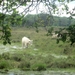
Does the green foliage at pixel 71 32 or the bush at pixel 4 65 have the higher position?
the green foliage at pixel 71 32

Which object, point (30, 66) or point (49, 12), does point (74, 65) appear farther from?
point (49, 12)

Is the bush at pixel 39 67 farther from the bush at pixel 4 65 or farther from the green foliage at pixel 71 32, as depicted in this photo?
the green foliage at pixel 71 32

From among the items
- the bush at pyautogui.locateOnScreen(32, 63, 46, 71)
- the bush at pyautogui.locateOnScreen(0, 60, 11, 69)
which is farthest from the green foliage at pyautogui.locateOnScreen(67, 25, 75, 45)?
the bush at pyautogui.locateOnScreen(0, 60, 11, 69)

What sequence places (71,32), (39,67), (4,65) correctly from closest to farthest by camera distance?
(71,32)
(39,67)
(4,65)

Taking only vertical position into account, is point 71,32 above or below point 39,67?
above

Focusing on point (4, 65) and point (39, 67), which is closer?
point (39, 67)

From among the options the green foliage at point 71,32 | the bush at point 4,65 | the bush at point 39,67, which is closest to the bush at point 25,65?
the bush at point 39,67

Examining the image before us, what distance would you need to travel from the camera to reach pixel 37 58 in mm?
16391

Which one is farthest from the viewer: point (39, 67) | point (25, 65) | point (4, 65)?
point (25, 65)

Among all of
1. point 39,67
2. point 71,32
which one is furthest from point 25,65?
point 71,32

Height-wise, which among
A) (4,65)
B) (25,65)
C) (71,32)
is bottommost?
(25,65)

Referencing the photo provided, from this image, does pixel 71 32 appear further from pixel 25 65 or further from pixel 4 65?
pixel 25 65

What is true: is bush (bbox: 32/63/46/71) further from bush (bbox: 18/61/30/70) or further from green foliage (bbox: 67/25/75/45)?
green foliage (bbox: 67/25/75/45)

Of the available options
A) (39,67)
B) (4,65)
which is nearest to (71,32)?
(39,67)
